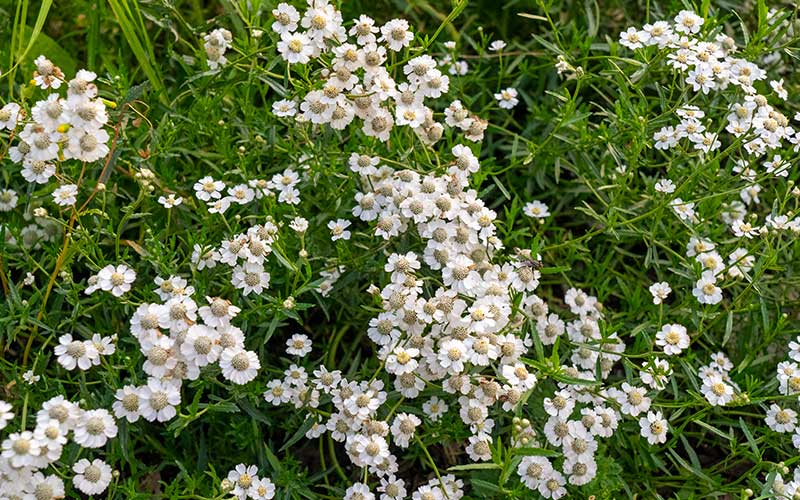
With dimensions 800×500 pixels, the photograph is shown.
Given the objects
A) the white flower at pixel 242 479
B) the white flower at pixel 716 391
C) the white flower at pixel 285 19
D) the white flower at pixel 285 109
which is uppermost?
the white flower at pixel 285 19

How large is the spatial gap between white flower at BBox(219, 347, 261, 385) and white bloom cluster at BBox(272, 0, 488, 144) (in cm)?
82

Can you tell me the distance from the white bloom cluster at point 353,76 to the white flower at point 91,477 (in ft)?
3.98

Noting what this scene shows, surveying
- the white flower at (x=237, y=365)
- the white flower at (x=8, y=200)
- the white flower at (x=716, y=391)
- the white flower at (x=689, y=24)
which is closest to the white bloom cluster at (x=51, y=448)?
the white flower at (x=237, y=365)

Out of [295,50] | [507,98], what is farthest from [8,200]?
[507,98]

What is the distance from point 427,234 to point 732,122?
113cm

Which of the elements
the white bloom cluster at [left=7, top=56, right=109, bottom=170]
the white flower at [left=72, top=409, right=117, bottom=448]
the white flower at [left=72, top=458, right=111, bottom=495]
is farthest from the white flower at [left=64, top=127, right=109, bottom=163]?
the white flower at [left=72, top=458, right=111, bottom=495]

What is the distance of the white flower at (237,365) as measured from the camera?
2.66 metres

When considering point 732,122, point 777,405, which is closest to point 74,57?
point 732,122

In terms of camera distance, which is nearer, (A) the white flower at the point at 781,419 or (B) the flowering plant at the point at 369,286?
(B) the flowering plant at the point at 369,286

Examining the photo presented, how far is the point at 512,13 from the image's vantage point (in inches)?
177

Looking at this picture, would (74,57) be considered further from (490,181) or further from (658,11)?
(658,11)

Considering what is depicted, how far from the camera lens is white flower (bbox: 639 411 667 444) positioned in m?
3.01

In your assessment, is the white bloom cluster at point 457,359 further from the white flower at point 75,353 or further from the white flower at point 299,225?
the white flower at point 75,353

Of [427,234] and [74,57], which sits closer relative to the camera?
[427,234]
